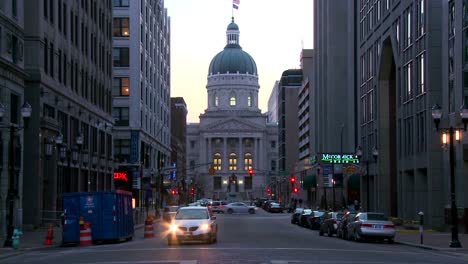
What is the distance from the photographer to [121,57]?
89.8 meters

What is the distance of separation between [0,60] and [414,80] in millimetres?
26155

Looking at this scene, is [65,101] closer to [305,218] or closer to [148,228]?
[148,228]

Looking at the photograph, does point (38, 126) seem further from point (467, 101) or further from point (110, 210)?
point (467, 101)

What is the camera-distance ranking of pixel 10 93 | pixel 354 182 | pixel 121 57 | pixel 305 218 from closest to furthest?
pixel 10 93, pixel 305 218, pixel 354 182, pixel 121 57

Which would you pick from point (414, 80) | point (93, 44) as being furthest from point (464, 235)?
point (93, 44)

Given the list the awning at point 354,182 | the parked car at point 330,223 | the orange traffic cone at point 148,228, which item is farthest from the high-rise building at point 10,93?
the awning at point 354,182

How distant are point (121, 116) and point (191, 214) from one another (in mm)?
56732

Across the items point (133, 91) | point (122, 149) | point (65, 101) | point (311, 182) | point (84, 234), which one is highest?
point (133, 91)

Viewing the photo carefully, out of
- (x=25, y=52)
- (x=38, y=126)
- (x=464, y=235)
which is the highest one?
(x=25, y=52)

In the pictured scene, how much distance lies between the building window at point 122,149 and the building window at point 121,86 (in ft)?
16.8

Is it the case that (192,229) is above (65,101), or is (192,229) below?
below

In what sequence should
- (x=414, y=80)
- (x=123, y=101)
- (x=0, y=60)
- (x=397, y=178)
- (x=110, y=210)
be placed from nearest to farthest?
(x=110, y=210), (x=0, y=60), (x=414, y=80), (x=397, y=178), (x=123, y=101)

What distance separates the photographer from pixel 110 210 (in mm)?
37281

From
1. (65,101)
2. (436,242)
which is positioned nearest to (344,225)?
(436,242)
